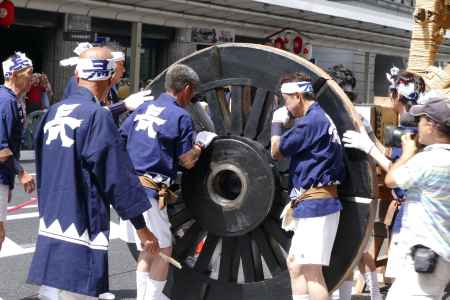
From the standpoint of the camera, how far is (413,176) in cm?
340

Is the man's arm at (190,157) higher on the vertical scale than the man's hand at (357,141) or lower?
lower

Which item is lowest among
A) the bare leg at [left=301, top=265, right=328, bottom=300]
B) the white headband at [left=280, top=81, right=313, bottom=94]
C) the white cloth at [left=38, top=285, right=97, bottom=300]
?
the bare leg at [left=301, top=265, right=328, bottom=300]

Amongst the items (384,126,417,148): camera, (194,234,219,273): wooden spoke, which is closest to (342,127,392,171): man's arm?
(384,126,417,148): camera

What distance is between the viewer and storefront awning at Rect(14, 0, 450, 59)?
20203mm

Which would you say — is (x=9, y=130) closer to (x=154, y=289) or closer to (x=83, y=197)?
(x=154, y=289)

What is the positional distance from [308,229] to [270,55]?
3.80 ft

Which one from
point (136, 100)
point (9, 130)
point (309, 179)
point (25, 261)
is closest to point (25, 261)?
point (25, 261)

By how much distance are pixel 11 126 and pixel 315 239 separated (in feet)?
8.27

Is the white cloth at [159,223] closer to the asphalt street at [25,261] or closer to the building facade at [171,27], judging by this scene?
the asphalt street at [25,261]

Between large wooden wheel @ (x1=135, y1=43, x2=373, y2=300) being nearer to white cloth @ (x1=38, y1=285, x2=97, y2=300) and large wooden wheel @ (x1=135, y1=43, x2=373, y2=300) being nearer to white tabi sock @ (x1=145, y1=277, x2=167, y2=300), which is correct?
white tabi sock @ (x1=145, y1=277, x2=167, y2=300)

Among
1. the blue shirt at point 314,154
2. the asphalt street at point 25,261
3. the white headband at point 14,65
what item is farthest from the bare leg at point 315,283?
the white headband at point 14,65

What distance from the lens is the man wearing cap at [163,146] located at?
15.0 ft

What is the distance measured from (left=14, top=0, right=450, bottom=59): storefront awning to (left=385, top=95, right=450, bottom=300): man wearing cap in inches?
649

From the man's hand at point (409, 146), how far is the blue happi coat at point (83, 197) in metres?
1.40
